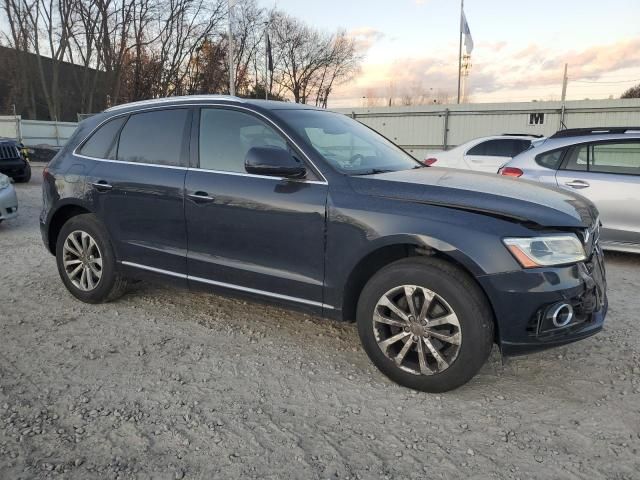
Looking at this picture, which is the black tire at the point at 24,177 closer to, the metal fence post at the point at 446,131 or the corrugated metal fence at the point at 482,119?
the corrugated metal fence at the point at 482,119

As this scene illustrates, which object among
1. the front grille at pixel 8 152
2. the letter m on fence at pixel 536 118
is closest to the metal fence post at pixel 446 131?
the letter m on fence at pixel 536 118

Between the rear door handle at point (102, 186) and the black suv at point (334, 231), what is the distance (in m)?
0.02

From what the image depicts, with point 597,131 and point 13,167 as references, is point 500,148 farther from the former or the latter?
point 13,167

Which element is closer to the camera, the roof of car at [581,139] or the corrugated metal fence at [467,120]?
the roof of car at [581,139]

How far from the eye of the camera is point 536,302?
2723mm

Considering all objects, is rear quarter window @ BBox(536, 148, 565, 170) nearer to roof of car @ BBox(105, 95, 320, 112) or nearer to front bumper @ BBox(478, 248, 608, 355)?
roof of car @ BBox(105, 95, 320, 112)

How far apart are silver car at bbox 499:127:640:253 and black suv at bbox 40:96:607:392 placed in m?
2.89

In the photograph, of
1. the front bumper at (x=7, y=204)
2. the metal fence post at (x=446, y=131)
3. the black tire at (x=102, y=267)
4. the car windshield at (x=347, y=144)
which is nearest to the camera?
the car windshield at (x=347, y=144)

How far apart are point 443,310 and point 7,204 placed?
6949 millimetres

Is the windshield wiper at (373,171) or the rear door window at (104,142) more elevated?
the rear door window at (104,142)

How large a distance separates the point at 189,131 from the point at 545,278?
2.69 meters

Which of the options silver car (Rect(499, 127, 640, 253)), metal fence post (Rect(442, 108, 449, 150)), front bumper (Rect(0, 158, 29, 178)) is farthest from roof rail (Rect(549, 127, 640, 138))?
metal fence post (Rect(442, 108, 449, 150))

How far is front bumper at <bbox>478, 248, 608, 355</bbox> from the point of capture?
272cm

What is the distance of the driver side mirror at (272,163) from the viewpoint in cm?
321
